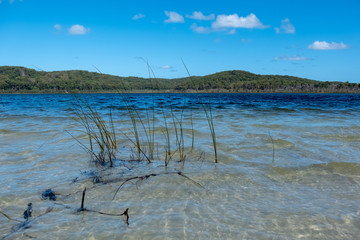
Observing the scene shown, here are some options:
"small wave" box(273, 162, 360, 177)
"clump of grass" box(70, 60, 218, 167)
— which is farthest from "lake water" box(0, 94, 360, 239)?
"clump of grass" box(70, 60, 218, 167)

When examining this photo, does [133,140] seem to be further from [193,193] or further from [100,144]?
[193,193]

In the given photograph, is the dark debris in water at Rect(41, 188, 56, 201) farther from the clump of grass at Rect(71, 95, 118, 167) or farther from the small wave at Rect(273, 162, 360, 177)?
the small wave at Rect(273, 162, 360, 177)

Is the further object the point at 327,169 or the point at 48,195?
the point at 327,169

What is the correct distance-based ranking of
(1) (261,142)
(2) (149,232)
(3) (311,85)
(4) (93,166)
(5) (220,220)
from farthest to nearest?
(3) (311,85), (1) (261,142), (4) (93,166), (5) (220,220), (2) (149,232)

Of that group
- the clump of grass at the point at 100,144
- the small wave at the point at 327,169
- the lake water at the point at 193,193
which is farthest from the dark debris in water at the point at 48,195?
the small wave at the point at 327,169

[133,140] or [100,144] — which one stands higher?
[100,144]

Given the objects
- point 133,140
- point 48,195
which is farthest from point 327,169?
point 133,140

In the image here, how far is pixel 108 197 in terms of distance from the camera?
2355 mm

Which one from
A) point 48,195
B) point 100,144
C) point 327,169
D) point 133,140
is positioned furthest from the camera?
point 133,140

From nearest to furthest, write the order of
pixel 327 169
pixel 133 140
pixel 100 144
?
pixel 327 169
pixel 100 144
pixel 133 140

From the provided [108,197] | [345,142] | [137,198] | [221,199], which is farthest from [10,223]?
[345,142]

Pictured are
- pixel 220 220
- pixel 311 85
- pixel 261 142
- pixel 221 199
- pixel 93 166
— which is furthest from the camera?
pixel 311 85

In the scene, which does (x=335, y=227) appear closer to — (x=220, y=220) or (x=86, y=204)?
(x=220, y=220)

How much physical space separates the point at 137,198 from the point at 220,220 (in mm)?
857
